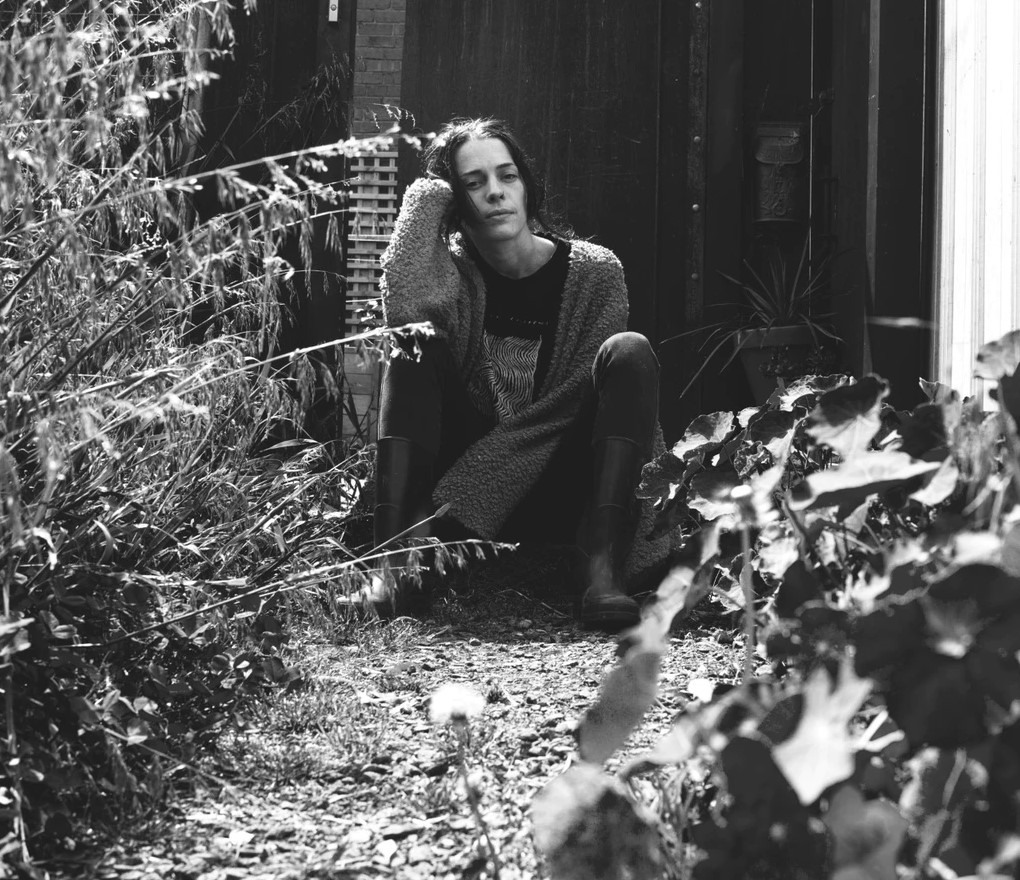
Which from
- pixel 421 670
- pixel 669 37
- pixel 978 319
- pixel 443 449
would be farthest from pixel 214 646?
pixel 669 37

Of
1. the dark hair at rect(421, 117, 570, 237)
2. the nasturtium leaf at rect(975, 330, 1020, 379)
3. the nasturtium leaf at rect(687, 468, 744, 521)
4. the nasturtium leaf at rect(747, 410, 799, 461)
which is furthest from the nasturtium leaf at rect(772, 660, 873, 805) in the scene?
the dark hair at rect(421, 117, 570, 237)

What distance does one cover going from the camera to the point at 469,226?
308 cm

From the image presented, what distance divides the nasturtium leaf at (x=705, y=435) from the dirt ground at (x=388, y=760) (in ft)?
1.08

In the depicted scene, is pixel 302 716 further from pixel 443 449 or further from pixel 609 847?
pixel 443 449

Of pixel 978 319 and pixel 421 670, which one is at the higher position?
pixel 978 319

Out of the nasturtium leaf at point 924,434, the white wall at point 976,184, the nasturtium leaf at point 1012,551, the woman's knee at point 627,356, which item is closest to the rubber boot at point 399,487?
the woman's knee at point 627,356

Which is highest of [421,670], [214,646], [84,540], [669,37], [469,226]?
[669,37]

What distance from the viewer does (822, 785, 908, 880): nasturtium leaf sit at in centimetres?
72

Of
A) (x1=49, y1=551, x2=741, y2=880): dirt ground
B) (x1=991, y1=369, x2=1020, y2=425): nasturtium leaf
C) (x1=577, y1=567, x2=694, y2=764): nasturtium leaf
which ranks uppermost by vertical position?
(x1=991, y1=369, x2=1020, y2=425): nasturtium leaf

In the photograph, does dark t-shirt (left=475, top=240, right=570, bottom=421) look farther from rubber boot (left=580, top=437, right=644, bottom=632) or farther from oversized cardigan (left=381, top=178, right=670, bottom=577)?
rubber boot (left=580, top=437, right=644, bottom=632)

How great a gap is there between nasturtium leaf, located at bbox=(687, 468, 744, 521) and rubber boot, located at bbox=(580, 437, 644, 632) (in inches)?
26.3

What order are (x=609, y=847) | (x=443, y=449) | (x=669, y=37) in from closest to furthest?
1. (x=609, y=847)
2. (x=443, y=449)
3. (x=669, y=37)

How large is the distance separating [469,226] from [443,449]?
57 centimetres

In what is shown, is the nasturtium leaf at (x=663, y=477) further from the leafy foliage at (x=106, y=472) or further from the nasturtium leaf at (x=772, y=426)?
the leafy foliage at (x=106, y=472)
